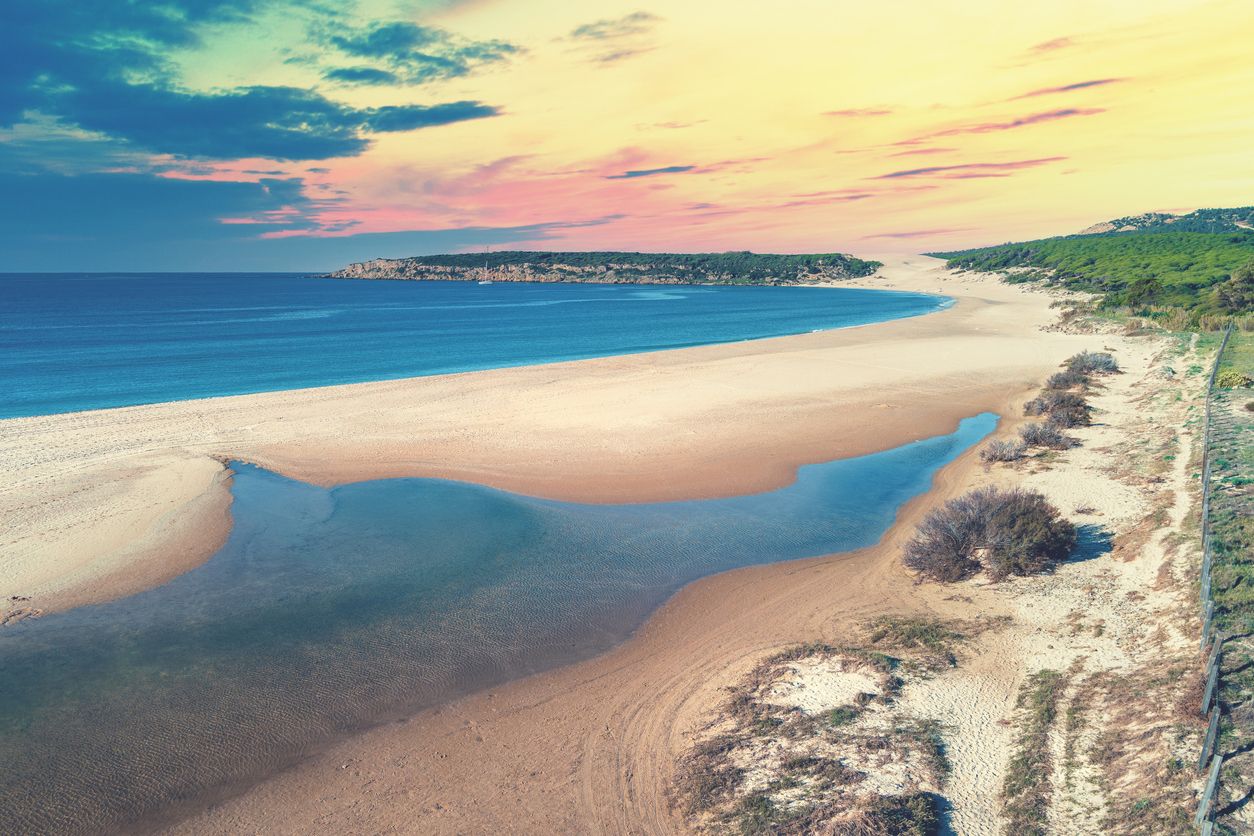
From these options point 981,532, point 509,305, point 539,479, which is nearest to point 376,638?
point 539,479

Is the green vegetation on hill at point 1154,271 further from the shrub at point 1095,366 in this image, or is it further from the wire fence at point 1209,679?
the wire fence at point 1209,679

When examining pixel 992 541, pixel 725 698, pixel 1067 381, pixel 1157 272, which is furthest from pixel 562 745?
pixel 1157 272

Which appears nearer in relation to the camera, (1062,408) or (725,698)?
(725,698)

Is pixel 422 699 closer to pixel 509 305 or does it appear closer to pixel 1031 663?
pixel 1031 663

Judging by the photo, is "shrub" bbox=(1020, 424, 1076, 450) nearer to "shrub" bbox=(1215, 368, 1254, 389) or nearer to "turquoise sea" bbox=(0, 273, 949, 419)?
"shrub" bbox=(1215, 368, 1254, 389)

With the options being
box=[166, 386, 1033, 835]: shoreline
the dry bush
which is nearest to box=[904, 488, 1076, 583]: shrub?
box=[166, 386, 1033, 835]: shoreline

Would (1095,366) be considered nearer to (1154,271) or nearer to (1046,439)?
(1046,439)
